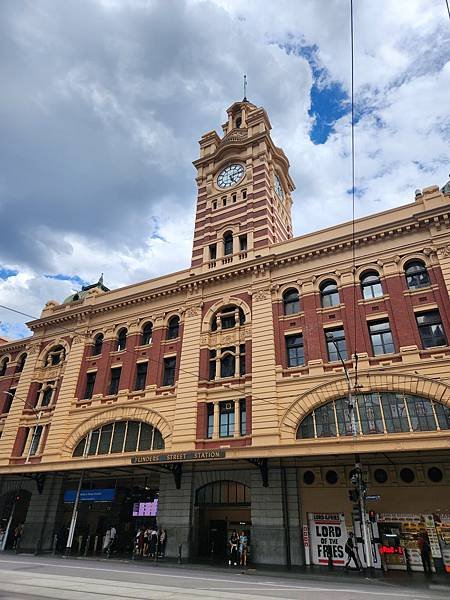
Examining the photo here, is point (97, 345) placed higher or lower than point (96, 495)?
higher

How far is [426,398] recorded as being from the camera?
20.4 meters

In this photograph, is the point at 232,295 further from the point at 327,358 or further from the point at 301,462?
the point at 301,462

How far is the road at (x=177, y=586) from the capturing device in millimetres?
11289

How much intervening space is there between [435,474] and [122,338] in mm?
24106

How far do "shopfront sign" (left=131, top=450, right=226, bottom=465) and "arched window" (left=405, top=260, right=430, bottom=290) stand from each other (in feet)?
48.7

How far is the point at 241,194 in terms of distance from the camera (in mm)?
35094

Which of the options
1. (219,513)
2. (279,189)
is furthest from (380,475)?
(279,189)

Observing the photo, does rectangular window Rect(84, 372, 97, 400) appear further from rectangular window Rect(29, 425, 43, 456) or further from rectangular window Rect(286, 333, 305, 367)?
rectangular window Rect(286, 333, 305, 367)

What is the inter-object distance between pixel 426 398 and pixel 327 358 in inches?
222

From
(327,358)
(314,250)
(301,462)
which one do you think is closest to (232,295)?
(314,250)

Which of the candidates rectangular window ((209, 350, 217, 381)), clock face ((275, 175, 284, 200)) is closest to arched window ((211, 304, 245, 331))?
rectangular window ((209, 350, 217, 381))

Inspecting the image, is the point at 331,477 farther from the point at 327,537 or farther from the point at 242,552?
the point at 242,552

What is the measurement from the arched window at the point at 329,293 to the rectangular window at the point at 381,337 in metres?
2.89

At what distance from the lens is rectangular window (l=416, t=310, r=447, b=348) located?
2166 centimetres
